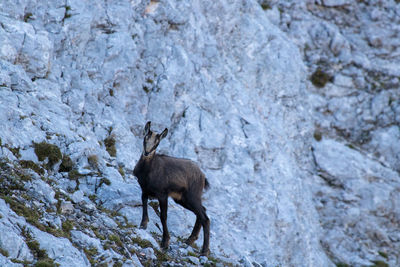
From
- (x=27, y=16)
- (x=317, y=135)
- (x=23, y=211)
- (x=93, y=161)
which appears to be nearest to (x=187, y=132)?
(x=93, y=161)

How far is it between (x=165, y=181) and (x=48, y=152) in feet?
14.9

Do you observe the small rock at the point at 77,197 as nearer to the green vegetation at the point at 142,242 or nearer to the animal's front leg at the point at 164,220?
the green vegetation at the point at 142,242

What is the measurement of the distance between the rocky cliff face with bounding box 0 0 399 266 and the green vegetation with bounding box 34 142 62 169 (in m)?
0.04

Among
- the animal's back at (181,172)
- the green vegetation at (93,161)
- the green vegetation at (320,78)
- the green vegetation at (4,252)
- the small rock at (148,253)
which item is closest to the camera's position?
the green vegetation at (4,252)

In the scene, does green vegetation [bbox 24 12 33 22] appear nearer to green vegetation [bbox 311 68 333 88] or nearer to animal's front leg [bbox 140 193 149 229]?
animal's front leg [bbox 140 193 149 229]

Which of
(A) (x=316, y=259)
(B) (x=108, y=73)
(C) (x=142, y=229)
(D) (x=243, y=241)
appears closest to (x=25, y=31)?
(B) (x=108, y=73)

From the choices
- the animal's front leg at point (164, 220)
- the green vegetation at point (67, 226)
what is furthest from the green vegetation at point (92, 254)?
the animal's front leg at point (164, 220)

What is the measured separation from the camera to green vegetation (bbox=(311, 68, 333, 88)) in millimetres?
36812

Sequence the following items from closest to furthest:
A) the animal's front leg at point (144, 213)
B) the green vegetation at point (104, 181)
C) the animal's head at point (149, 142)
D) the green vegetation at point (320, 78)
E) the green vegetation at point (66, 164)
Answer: the animal's head at point (149, 142) < the animal's front leg at point (144, 213) < the green vegetation at point (66, 164) < the green vegetation at point (104, 181) < the green vegetation at point (320, 78)

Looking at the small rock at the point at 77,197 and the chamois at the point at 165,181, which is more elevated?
the chamois at the point at 165,181

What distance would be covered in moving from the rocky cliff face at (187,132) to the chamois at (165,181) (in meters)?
0.87

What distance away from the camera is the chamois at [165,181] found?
14180mm

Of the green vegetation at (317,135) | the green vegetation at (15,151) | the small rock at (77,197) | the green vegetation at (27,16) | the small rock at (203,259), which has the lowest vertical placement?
the small rock at (203,259)

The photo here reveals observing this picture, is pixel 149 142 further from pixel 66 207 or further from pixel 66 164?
pixel 66 164
